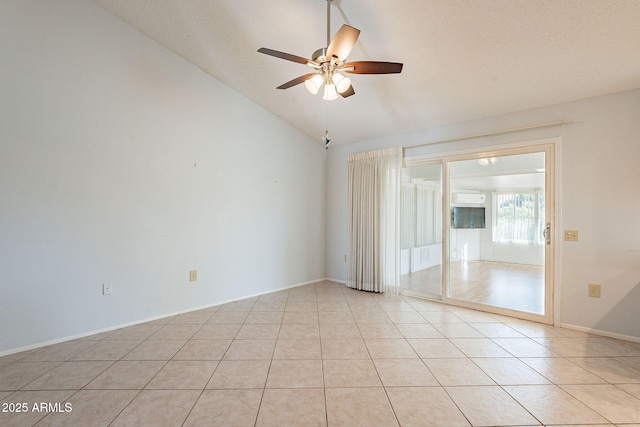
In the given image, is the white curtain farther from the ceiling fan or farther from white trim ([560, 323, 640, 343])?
the ceiling fan

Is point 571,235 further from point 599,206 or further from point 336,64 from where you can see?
point 336,64

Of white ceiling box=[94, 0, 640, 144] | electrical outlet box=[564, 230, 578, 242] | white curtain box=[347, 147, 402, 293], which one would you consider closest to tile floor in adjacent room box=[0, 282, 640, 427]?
electrical outlet box=[564, 230, 578, 242]

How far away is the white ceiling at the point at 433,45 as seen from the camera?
215 cm

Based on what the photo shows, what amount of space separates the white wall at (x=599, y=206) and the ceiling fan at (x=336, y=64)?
231 cm

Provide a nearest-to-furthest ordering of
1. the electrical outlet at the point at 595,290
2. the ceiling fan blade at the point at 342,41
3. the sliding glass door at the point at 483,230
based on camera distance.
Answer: the ceiling fan blade at the point at 342,41, the electrical outlet at the point at 595,290, the sliding glass door at the point at 483,230

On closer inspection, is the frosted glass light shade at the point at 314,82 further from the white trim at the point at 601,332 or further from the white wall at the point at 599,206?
the white trim at the point at 601,332

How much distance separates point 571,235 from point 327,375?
3.02m

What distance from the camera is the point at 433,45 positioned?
254 centimetres

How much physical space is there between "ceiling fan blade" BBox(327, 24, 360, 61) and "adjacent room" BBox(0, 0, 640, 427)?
25 mm

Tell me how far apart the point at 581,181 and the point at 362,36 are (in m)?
2.78

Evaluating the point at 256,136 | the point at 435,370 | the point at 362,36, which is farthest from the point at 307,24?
the point at 435,370

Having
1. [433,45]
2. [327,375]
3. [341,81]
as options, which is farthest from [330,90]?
[327,375]

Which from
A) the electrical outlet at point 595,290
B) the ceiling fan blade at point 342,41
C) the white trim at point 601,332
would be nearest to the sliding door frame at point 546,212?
the white trim at point 601,332

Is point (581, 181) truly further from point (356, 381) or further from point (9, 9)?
point (9, 9)
